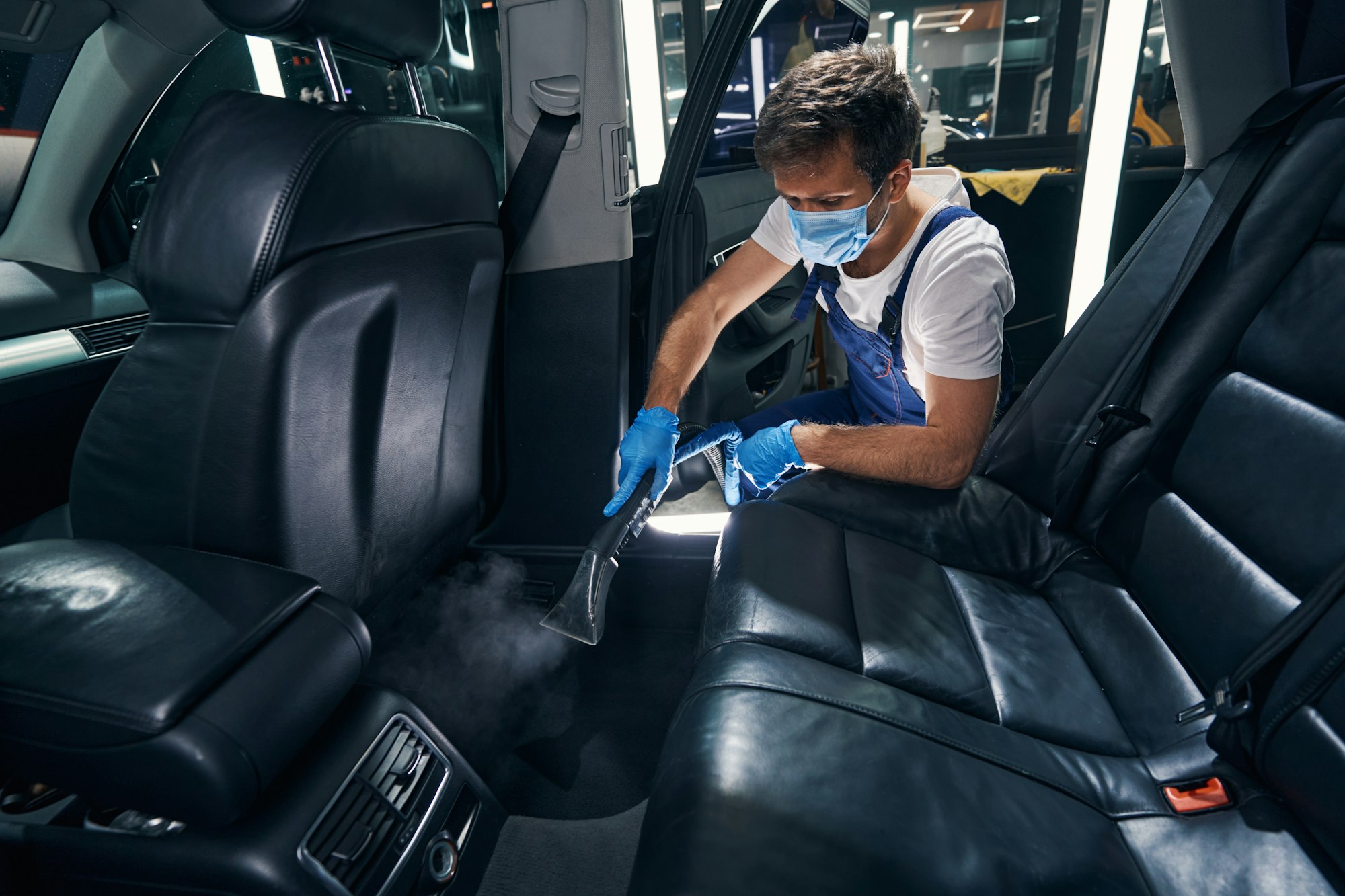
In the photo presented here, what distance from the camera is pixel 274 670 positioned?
2.65ft

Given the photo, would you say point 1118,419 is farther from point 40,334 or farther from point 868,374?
point 40,334

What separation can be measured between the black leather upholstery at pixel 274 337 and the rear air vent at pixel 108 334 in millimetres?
925

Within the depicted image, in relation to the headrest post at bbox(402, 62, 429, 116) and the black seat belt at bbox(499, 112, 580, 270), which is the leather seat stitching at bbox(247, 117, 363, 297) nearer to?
the headrest post at bbox(402, 62, 429, 116)

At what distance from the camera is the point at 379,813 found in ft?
3.24

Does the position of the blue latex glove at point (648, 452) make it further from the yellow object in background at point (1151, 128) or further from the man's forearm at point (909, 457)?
the yellow object in background at point (1151, 128)

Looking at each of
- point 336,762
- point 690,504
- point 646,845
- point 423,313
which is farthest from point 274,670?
point 690,504

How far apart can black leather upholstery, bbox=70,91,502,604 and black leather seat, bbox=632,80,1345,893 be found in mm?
613

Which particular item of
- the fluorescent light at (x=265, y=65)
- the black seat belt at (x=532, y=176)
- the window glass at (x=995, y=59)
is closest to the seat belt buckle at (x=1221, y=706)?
the black seat belt at (x=532, y=176)

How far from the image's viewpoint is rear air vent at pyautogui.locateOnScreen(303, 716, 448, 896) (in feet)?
2.93

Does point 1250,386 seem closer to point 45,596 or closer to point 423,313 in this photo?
point 423,313

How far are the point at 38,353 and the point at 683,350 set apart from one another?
4.78 ft

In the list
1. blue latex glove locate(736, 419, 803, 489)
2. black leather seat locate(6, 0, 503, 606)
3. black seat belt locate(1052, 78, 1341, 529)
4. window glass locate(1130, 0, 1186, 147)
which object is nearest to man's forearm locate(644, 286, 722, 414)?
blue latex glove locate(736, 419, 803, 489)

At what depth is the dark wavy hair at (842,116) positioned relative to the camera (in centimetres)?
133

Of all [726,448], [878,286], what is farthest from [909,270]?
[726,448]
